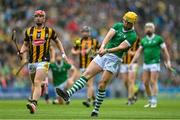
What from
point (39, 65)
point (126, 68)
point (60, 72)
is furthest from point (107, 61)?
point (60, 72)

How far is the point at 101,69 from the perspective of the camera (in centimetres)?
1902

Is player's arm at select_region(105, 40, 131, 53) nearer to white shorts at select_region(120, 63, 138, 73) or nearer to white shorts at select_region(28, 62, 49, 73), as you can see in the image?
white shorts at select_region(28, 62, 49, 73)

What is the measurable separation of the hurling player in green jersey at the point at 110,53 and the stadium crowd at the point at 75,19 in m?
17.2

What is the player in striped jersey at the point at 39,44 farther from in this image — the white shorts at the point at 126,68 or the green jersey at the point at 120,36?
the white shorts at the point at 126,68

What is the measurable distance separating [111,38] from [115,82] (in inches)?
754

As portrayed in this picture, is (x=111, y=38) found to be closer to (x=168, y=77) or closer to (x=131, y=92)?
(x=131, y=92)

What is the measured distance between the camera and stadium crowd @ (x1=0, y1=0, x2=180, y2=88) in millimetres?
37281

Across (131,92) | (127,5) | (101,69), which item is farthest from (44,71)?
(127,5)

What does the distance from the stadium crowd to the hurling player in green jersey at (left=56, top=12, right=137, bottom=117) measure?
1718cm

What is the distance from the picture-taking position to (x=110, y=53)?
1922cm

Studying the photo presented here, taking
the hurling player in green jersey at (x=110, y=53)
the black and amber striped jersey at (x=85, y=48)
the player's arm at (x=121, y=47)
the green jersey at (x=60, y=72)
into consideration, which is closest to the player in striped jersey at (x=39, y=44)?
the hurling player in green jersey at (x=110, y=53)

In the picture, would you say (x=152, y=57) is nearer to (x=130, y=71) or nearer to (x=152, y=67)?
(x=152, y=67)

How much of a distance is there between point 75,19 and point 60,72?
452 inches

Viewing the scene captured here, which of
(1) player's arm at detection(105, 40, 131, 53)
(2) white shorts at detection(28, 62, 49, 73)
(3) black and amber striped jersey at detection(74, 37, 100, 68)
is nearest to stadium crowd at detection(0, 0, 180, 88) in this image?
(3) black and amber striped jersey at detection(74, 37, 100, 68)
